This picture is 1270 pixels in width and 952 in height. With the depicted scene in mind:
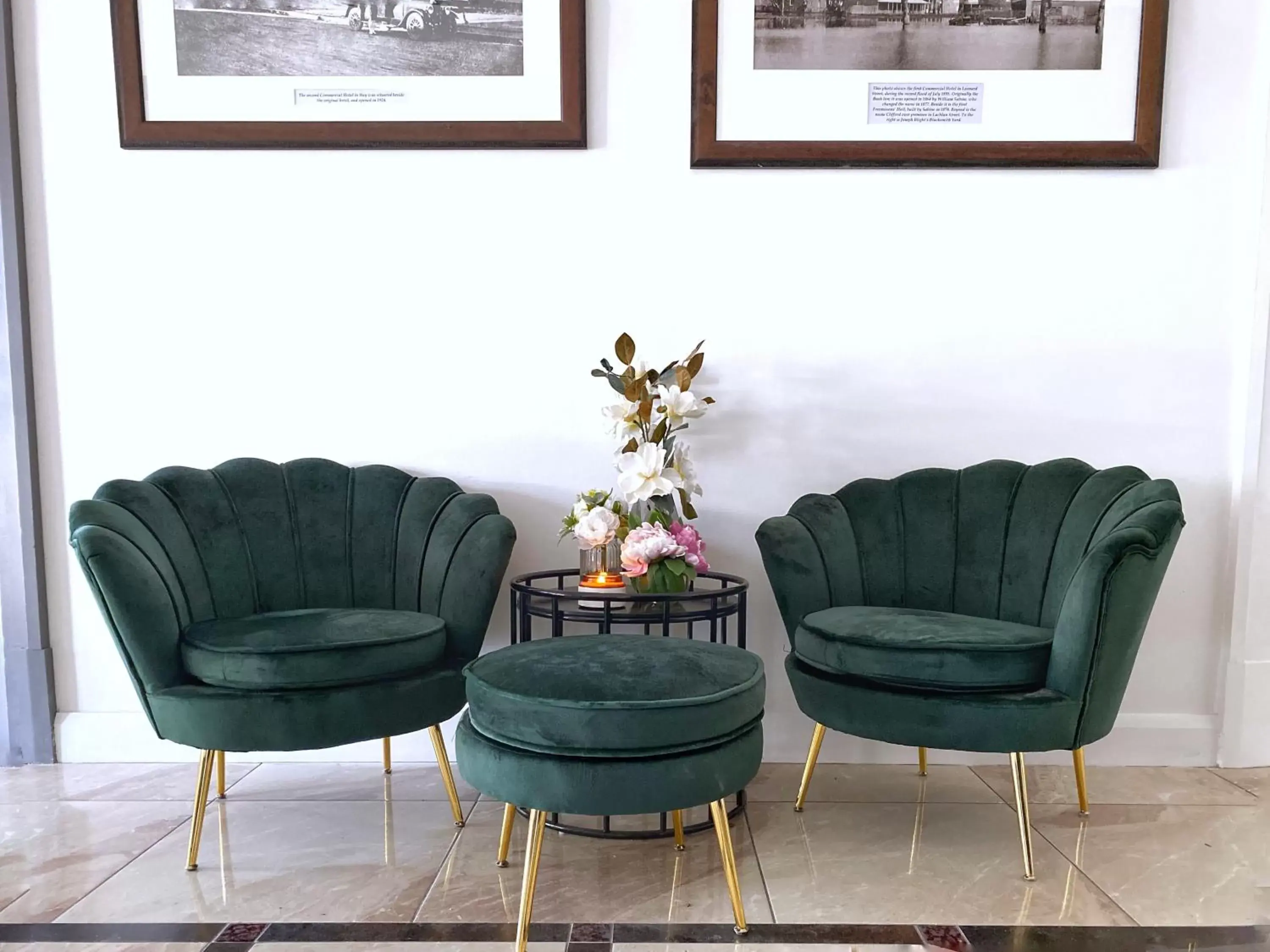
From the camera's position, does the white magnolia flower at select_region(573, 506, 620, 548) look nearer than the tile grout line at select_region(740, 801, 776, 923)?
No

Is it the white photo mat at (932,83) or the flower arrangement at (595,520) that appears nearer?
the flower arrangement at (595,520)

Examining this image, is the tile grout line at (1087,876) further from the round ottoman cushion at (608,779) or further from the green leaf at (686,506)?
the green leaf at (686,506)

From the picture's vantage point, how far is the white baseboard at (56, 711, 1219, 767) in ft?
8.74

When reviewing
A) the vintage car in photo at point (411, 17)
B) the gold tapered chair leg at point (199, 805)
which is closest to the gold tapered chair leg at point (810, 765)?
the gold tapered chair leg at point (199, 805)

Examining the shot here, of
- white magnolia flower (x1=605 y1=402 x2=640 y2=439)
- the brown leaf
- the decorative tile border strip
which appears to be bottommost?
the decorative tile border strip

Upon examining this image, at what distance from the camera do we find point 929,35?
2543 millimetres

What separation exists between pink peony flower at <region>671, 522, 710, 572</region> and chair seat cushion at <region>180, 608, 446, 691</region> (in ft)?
2.05

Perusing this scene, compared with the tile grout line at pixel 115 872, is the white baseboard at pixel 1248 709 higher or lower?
higher

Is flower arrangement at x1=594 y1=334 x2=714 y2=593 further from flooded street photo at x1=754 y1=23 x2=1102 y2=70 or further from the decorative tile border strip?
flooded street photo at x1=754 y1=23 x2=1102 y2=70

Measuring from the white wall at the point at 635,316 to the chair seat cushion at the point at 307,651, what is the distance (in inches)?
23.9

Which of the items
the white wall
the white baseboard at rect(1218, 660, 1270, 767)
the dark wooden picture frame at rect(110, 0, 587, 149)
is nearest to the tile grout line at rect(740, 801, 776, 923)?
the white wall

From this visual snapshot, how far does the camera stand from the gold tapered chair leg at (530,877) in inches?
64.8

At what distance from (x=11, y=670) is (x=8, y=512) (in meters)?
0.48

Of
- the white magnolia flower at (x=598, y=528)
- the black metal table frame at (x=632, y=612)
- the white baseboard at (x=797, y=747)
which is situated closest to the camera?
the black metal table frame at (x=632, y=612)
